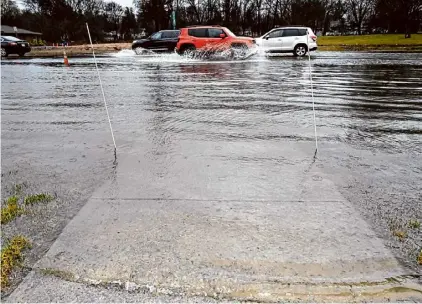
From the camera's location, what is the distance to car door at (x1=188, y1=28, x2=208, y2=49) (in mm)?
20781

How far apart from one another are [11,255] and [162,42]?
2478cm

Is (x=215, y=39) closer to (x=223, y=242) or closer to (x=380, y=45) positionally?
(x=380, y=45)

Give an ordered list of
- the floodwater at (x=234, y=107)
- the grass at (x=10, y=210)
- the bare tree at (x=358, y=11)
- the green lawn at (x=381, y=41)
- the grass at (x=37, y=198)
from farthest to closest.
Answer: the bare tree at (x=358, y=11) → the green lawn at (x=381, y=41) → the floodwater at (x=234, y=107) → the grass at (x=37, y=198) → the grass at (x=10, y=210)

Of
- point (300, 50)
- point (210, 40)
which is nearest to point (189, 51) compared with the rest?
point (210, 40)

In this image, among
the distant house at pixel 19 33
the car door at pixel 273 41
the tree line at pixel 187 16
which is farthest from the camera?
the distant house at pixel 19 33

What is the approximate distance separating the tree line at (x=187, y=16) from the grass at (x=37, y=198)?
6004 cm

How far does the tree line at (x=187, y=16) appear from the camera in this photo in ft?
198

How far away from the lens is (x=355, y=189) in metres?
3.69

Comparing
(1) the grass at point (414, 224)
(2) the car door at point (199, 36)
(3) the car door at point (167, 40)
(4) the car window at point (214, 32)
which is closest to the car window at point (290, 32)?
(4) the car window at point (214, 32)

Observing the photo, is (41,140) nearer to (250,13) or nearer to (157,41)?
(157,41)

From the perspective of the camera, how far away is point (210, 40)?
67.5 feet

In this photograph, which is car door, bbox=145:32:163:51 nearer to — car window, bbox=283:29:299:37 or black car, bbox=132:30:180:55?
black car, bbox=132:30:180:55

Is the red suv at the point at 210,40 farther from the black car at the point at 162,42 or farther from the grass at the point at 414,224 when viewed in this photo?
the grass at the point at 414,224

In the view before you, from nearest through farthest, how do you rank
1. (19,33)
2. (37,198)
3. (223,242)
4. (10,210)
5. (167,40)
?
1. (223,242)
2. (10,210)
3. (37,198)
4. (167,40)
5. (19,33)
